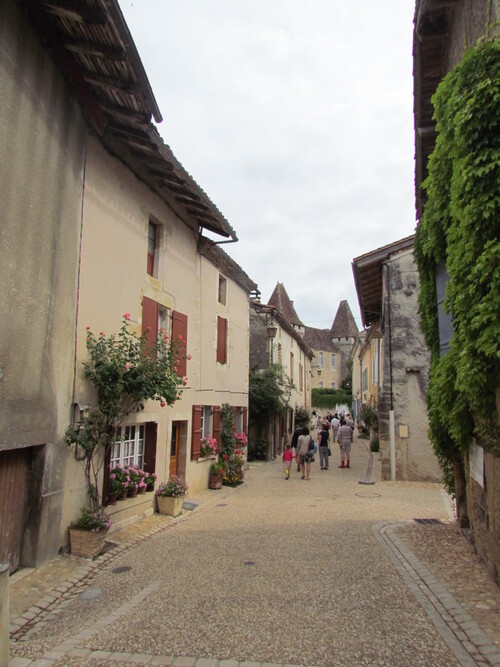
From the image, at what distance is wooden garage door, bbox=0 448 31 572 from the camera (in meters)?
5.38

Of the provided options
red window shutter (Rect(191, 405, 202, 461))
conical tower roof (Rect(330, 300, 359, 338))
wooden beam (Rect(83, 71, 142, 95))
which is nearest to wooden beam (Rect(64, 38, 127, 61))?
wooden beam (Rect(83, 71, 142, 95))

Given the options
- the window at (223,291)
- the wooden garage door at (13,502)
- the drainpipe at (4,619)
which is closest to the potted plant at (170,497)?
the wooden garage door at (13,502)

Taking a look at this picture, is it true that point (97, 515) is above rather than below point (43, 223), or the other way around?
below

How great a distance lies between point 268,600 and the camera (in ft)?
15.7

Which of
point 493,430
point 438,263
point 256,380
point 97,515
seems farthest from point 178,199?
point 256,380

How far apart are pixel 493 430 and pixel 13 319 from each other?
5099mm

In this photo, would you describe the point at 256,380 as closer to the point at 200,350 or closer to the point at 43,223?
the point at 200,350

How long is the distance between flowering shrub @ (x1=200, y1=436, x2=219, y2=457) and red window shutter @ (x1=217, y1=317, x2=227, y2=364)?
84.9 inches

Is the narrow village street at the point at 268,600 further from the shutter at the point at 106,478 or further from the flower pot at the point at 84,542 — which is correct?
the shutter at the point at 106,478

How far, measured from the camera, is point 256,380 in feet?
60.3

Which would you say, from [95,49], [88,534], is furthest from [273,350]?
[95,49]

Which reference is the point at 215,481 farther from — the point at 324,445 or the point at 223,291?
the point at 324,445

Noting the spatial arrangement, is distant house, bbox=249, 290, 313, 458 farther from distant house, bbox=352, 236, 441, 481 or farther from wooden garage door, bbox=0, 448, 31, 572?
wooden garage door, bbox=0, 448, 31, 572

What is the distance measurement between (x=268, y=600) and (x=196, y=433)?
655 centimetres
